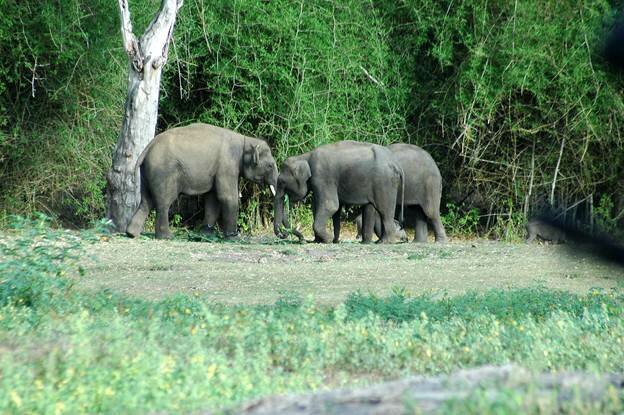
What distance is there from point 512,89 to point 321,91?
3.05m

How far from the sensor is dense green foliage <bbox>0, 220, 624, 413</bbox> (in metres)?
5.08

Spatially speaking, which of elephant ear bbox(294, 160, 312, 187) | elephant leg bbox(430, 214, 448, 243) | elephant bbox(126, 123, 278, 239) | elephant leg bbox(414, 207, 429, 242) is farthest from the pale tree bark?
elephant leg bbox(430, 214, 448, 243)

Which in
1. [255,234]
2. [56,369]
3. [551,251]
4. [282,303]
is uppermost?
[56,369]

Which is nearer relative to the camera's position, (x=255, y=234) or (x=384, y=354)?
(x=384, y=354)

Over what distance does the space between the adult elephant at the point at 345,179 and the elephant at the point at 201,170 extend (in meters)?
0.52

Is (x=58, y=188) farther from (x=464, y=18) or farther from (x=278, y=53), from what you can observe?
(x=464, y=18)

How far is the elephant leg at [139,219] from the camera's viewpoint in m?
15.4

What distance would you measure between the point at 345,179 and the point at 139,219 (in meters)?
2.98

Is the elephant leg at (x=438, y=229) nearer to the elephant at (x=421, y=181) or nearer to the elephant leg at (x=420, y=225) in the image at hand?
the elephant at (x=421, y=181)

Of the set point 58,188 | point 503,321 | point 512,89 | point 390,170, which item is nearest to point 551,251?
point 390,170

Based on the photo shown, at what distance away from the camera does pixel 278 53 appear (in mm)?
18141

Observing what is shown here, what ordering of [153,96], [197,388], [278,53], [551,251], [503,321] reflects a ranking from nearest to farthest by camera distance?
[197,388], [503,321], [551,251], [153,96], [278,53]

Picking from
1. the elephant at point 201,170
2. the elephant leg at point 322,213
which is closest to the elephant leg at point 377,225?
the elephant leg at point 322,213

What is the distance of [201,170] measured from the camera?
16.4m
